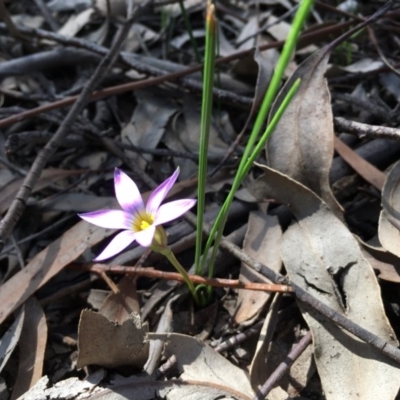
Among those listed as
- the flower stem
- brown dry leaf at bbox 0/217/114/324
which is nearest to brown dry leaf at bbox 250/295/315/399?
the flower stem

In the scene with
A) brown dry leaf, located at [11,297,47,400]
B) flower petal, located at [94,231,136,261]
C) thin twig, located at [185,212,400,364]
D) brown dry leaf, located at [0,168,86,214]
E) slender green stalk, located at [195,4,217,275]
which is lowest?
brown dry leaf, located at [11,297,47,400]

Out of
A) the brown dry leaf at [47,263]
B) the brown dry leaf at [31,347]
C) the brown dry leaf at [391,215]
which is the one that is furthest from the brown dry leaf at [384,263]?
the brown dry leaf at [31,347]

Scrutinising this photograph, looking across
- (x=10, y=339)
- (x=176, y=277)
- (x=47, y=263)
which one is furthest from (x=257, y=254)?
(x=10, y=339)

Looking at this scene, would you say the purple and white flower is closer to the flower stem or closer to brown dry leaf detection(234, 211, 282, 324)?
the flower stem

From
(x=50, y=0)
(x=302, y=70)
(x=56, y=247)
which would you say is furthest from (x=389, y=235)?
(x=50, y=0)

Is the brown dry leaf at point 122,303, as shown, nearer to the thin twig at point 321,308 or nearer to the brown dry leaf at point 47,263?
the brown dry leaf at point 47,263

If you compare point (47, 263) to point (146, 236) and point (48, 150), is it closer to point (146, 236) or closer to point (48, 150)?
point (48, 150)

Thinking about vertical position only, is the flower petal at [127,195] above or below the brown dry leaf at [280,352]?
above
